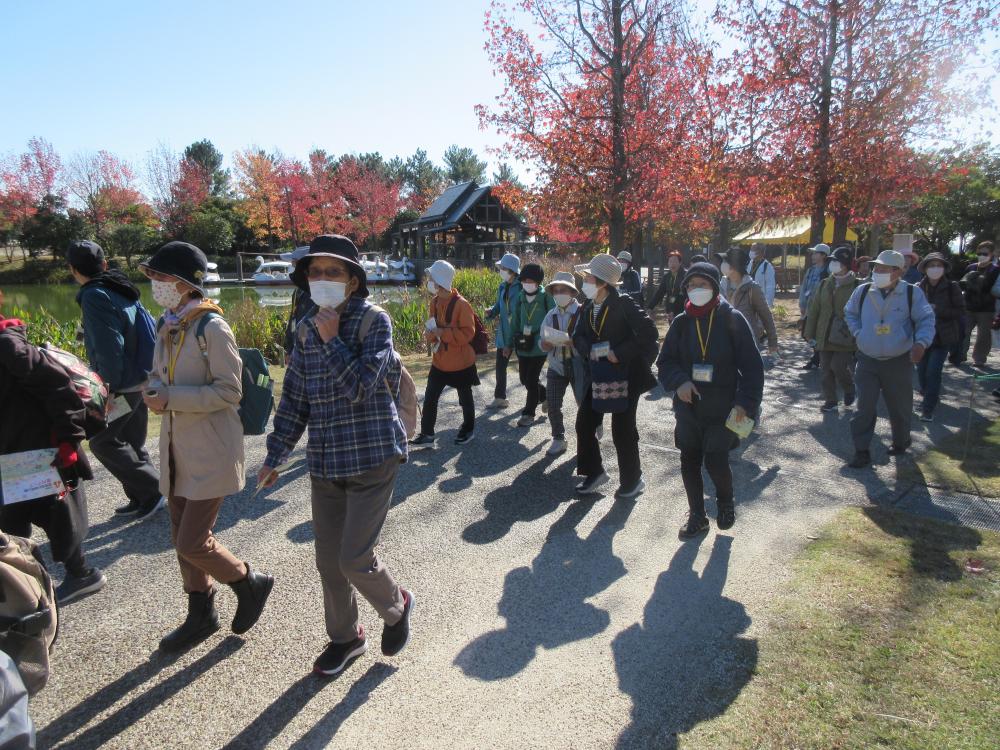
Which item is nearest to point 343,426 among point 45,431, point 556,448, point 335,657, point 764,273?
point 335,657

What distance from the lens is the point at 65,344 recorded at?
10.3 metres

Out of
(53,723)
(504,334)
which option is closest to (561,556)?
(53,723)

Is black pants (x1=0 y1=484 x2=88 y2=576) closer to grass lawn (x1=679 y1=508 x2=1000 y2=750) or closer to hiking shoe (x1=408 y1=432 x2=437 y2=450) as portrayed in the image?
hiking shoe (x1=408 y1=432 x2=437 y2=450)

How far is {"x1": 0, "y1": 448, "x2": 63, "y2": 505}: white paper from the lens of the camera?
3195 millimetres

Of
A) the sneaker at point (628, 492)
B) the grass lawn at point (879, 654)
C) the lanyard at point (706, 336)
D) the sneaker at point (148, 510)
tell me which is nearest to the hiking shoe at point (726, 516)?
the grass lawn at point (879, 654)

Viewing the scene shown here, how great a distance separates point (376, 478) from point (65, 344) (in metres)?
9.99

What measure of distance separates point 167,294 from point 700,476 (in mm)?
3383

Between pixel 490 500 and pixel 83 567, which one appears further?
pixel 490 500

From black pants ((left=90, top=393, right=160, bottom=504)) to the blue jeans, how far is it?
777 cm

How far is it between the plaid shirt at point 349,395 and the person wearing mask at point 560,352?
3077mm

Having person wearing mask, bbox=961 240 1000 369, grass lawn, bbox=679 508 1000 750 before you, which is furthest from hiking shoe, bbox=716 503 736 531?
person wearing mask, bbox=961 240 1000 369

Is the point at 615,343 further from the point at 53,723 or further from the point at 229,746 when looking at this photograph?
the point at 53,723

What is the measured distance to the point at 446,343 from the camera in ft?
21.0

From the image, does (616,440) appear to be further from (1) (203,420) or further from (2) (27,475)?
(2) (27,475)
